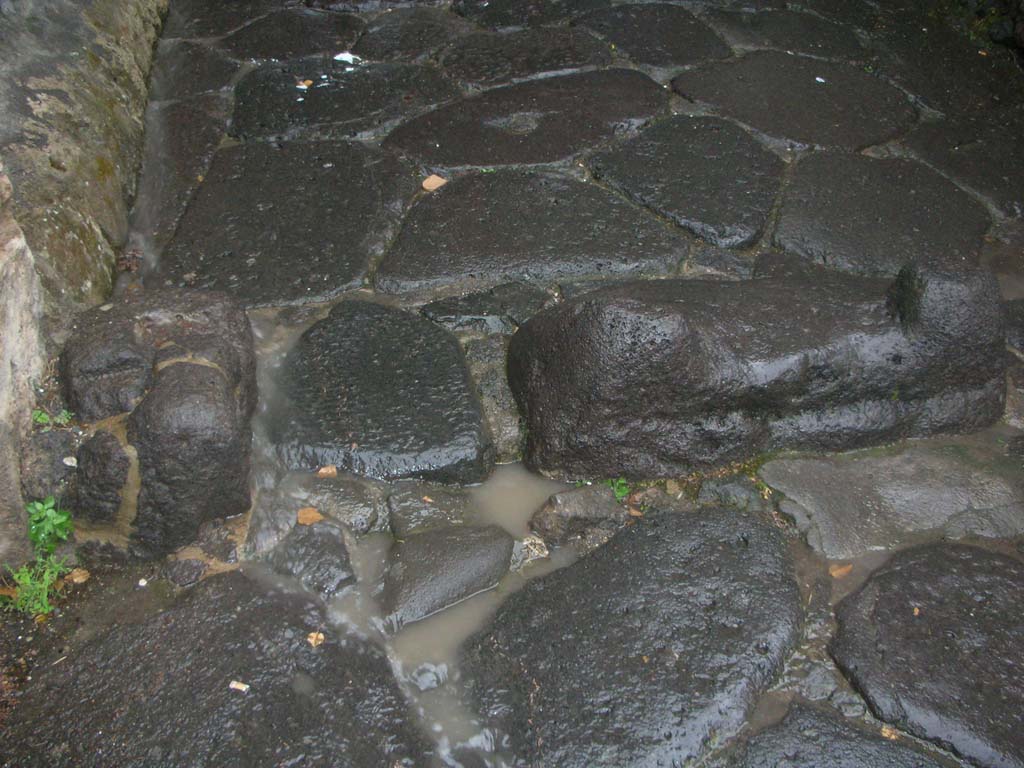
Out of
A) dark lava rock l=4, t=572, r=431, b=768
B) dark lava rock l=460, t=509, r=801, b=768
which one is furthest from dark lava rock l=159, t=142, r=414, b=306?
dark lava rock l=460, t=509, r=801, b=768

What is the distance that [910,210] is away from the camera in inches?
122

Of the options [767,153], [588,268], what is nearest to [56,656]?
[588,268]

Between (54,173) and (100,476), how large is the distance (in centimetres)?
112

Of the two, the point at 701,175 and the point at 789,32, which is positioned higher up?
the point at 789,32

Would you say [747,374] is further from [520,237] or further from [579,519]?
[520,237]

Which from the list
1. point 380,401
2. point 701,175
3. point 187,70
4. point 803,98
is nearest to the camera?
point 380,401

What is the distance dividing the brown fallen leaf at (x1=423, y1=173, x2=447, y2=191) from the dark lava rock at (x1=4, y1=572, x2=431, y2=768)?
1.70 meters

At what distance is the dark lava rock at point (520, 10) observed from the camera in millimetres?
4273

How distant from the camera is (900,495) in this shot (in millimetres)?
2217

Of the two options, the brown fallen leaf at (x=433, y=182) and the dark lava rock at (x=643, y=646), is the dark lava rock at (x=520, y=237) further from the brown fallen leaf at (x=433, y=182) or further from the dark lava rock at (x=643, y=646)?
the dark lava rock at (x=643, y=646)

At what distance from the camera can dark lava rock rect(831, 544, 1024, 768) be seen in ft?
5.66

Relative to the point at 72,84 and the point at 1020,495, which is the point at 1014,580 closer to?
the point at 1020,495

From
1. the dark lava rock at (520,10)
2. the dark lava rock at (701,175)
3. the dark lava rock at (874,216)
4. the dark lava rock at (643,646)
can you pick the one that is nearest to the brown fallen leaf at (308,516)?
the dark lava rock at (643,646)

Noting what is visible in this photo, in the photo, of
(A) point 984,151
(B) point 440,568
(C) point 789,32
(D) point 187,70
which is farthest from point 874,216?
(D) point 187,70
